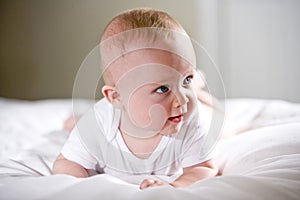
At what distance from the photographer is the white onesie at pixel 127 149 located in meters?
0.64

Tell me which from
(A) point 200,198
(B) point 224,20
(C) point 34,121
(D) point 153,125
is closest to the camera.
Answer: (A) point 200,198

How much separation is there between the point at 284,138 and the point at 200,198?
0.28 metres

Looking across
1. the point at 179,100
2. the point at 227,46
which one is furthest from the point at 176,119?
the point at 227,46

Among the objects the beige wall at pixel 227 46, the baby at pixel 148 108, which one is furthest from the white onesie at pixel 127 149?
the beige wall at pixel 227 46

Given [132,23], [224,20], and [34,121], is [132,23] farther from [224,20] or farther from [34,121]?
[224,20]

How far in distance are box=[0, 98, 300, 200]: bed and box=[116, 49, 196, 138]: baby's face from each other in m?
0.08

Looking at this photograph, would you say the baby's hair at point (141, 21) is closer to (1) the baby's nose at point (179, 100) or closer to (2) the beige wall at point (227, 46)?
(1) the baby's nose at point (179, 100)

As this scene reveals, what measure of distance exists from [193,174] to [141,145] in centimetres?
8

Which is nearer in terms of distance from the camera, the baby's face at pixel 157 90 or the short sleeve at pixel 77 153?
the baby's face at pixel 157 90

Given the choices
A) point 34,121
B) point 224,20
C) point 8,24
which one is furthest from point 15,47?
point 224,20

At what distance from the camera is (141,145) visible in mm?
647

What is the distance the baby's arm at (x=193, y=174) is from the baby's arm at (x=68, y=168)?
0.16 meters

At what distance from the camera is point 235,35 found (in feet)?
4.88

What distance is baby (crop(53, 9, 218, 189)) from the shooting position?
56 cm
